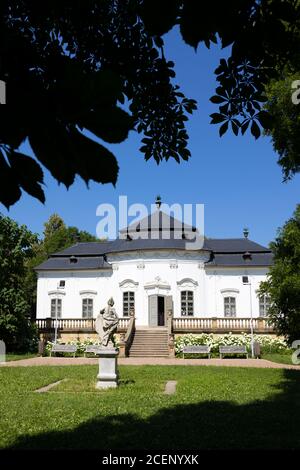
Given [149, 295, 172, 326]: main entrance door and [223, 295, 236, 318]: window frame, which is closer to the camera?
[149, 295, 172, 326]: main entrance door

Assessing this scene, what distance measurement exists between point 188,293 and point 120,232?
7.32m

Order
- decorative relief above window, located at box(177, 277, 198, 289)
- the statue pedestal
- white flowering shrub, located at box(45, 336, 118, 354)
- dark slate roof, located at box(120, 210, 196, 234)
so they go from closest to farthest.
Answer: the statue pedestal, white flowering shrub, located at box(45, 336, 118, 354), decorative relief above window, located at box(177, 277, 198, 289), dark slate roof, located at box(120, 210, 196, 234)

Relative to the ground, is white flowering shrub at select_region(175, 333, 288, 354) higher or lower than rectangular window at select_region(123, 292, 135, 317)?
lower

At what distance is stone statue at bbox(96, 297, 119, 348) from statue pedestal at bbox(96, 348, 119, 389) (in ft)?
2.13

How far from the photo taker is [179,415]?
7.88 m

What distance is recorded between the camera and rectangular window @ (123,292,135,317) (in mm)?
30469

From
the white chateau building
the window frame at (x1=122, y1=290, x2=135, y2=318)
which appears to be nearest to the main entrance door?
the white chateau building

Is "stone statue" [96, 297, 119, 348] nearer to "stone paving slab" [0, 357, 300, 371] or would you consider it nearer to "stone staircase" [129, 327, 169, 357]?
"stone paving slab" [0, 357, 300, 371]

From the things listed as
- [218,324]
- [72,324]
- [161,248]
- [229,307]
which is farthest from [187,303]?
[72,324]

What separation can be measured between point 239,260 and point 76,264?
12.2 meters

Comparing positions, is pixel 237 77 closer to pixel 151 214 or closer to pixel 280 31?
pixel 280 31

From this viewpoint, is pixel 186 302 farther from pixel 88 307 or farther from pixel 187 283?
pixel 88 307
